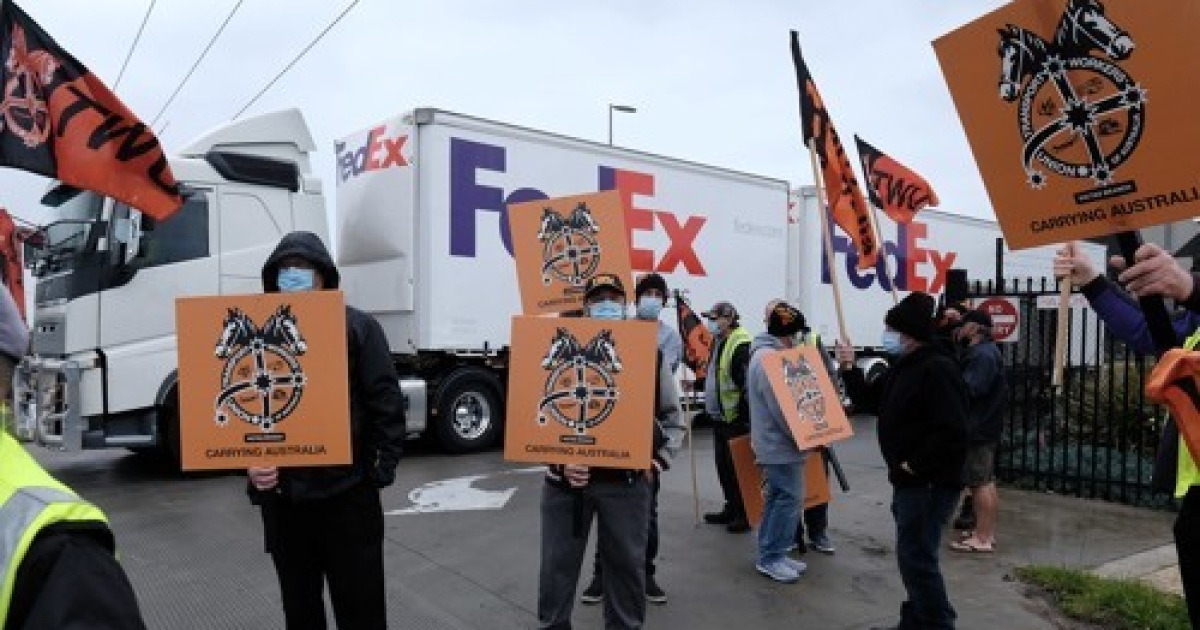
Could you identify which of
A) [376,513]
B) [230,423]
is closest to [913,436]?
→ [376,513]

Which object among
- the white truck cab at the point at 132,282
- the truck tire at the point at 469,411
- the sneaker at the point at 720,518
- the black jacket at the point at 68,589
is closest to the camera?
the black jacket at the point at 68,589

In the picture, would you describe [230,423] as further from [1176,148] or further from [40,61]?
[1176,148]

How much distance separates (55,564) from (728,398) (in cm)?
583

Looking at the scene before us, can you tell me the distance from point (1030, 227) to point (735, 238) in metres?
10.3

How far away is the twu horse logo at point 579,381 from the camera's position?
3926 mm

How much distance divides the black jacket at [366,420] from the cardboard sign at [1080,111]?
7.86 ft

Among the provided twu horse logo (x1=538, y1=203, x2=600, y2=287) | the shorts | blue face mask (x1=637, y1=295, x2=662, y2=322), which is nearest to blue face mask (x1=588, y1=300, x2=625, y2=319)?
twu horse logo (x1=538, y1=203, x2=600, y2=287)

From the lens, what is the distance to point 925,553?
4.32 m

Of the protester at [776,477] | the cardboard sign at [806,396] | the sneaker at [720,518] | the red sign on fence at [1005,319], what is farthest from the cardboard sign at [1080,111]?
the red sign on fence at [1005,319]

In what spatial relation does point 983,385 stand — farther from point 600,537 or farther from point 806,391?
point 600,537

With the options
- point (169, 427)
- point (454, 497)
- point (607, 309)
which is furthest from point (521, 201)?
point (607, 309)

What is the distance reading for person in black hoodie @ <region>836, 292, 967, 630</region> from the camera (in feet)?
14.1

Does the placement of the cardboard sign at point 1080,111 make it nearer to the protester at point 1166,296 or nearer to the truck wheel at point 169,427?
the protester at point 1166,296

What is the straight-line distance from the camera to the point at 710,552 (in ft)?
20.8
